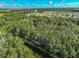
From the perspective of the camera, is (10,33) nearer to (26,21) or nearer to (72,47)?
(26,21)

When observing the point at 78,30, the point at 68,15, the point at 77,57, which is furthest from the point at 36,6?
the point at 77,57

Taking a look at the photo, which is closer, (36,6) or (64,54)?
(64,54)

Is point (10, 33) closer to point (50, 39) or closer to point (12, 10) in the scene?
point (12, 10)

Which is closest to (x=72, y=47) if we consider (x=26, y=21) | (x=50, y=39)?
(x=50, y=39)

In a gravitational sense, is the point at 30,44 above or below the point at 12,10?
below

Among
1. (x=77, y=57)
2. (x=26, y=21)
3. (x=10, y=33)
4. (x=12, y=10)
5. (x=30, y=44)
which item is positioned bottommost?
(x=77, y=57)

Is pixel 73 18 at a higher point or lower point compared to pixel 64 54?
higher
